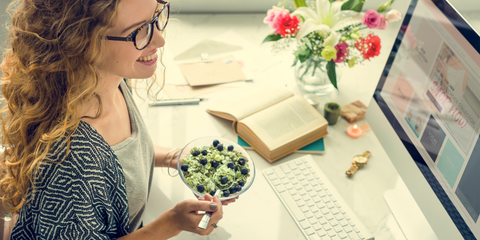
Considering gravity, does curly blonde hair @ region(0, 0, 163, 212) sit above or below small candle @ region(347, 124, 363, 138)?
above

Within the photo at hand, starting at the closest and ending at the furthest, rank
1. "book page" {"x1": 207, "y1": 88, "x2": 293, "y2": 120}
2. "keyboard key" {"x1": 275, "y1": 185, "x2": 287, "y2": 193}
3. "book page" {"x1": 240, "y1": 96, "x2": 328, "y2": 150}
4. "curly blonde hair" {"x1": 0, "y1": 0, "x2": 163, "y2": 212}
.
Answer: "curly blonde hair" {"x1": 0, "y1": 0, "x2": 163, "y2": 212}, "keyboard key" {"x1": 275, "y1": 185, "x2": 287, "y2": 193}, "book page" {"x1": 240, "y1": 96, "x2": 328, "y2": 150}, "book page" {"x1": 207, "y1": 88, "x2": 293, "y2": 120}

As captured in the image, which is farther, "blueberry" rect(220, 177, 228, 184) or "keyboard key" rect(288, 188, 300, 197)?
"keyboard key" rect(288, 188, 300, 197)

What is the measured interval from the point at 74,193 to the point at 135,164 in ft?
0.70

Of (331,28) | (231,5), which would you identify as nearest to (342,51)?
(331,28)

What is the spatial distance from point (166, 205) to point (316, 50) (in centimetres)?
72

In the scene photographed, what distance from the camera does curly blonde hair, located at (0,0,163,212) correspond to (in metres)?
0.72

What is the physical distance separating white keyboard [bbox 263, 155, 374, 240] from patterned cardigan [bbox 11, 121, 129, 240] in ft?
1.58

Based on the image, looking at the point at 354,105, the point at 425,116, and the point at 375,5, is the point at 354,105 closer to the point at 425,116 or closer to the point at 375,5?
the point at 425,116

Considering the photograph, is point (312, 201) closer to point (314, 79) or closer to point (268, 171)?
point (268, 171)

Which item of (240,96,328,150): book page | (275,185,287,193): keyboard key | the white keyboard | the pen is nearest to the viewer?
the white keyboard

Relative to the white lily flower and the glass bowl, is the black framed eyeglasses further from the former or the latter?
the white lily flower

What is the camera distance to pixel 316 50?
49.9 inches

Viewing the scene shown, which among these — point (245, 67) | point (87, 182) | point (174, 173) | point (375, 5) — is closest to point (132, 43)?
point (87, 182)

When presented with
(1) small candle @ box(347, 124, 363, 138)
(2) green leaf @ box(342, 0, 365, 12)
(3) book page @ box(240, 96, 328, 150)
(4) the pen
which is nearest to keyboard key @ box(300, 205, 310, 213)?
(3) book page @ box(240, 96, 328, 150)
